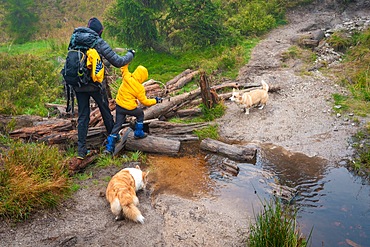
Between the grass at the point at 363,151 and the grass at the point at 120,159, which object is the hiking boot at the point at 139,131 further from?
the grass at the point at 363,151

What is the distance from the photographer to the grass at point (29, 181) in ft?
14.5

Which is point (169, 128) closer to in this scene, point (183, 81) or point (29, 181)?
point (183, 81)

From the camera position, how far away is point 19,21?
866 inches

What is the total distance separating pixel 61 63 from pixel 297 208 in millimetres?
11798

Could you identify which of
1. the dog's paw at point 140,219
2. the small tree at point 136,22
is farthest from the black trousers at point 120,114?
the small tree at point 136,22

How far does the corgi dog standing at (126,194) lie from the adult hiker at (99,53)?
1.20m

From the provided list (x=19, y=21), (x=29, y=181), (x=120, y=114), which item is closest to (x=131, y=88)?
(x=120, y=114)

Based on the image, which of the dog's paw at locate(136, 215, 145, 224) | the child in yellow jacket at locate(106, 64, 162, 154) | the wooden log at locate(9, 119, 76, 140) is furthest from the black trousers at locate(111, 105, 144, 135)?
the dog's paw at locate(136, 215, 145, 224)

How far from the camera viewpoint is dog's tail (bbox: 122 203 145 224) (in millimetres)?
4531

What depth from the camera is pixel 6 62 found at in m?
10.9

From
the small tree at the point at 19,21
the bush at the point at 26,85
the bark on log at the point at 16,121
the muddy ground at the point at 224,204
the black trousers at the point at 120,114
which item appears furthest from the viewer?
the small tree at the point at 19,21

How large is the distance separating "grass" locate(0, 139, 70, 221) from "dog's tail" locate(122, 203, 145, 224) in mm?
1109

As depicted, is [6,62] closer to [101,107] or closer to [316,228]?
[101,107]

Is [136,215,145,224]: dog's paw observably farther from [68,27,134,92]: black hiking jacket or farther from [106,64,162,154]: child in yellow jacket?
[68,27,134,92]: black hiking jacket
